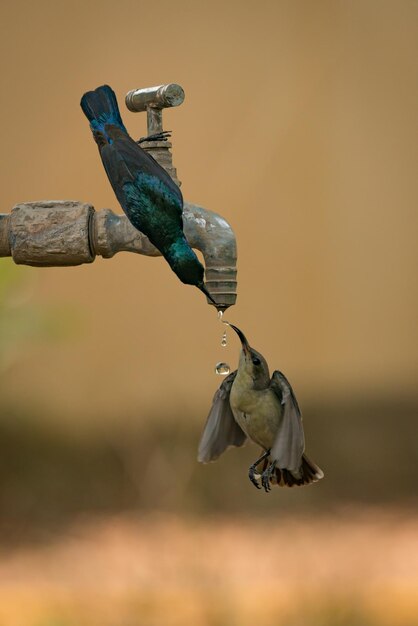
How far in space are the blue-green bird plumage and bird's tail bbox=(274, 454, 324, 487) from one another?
10.8 inches

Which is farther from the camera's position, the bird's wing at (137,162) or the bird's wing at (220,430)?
the bird's wing at (220,430)

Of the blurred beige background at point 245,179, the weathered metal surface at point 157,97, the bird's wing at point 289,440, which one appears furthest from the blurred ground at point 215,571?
the weathered metal surface at point 157,97

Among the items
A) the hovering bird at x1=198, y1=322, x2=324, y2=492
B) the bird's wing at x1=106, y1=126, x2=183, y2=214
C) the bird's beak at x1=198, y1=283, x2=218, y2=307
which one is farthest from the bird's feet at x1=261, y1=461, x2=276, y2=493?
the bird's wing at x1=106, y1=126, x2=183, y2=214

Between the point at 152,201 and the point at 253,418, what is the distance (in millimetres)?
286

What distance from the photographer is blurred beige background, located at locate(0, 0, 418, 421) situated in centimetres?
253

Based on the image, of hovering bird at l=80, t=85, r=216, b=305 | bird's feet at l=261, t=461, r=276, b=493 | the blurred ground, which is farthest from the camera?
the blurred ground

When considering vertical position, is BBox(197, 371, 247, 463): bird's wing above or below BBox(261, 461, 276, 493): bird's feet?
above

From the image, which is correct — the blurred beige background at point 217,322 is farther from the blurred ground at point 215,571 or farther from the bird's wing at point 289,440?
the bird's wing at point 289,440

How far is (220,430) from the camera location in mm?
1171

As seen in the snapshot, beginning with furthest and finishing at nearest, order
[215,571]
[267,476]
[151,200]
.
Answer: [215,571], [267,476], [151,200]

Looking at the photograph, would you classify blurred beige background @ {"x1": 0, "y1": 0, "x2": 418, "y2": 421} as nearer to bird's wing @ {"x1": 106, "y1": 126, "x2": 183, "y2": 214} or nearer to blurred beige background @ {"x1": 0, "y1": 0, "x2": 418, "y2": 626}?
blurred beige background @ {"x1": 0, "y1": 0, "x2": 418, "y2": 626}

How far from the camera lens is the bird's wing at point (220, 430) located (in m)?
1.13

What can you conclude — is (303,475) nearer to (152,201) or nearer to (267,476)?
(267,476)

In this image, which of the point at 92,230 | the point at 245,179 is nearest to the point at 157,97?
the point at 92,230
